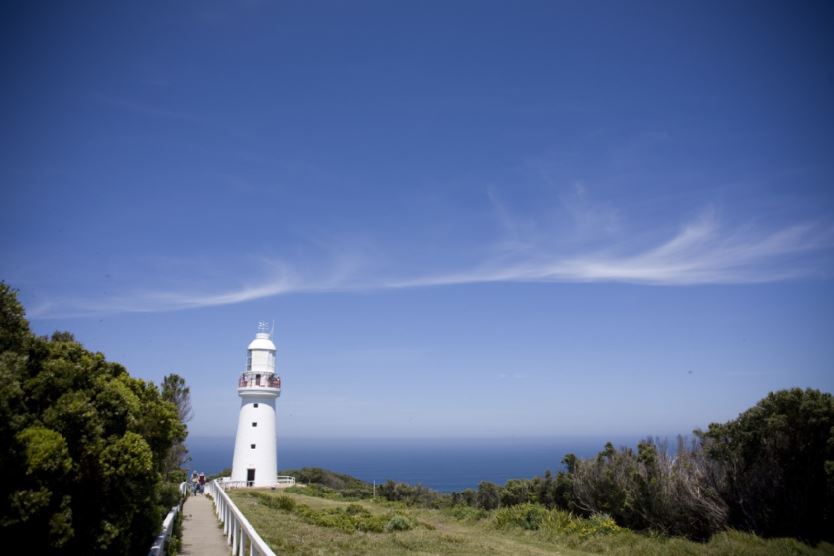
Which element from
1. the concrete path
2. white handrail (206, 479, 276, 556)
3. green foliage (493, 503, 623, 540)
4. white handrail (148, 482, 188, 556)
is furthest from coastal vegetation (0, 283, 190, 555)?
green foliage (493, 503, 623, 540)

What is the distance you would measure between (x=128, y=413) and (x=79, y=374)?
88 centimetres

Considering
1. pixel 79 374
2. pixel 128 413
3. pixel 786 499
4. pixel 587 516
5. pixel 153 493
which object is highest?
pixel 79 374

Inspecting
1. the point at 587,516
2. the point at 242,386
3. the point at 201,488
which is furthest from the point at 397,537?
the point at 242,386

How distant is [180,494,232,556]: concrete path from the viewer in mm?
11055

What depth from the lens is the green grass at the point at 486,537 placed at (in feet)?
42.3

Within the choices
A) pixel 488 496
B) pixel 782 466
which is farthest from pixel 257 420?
pixel 782 466

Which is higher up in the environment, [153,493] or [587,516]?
[153,493]

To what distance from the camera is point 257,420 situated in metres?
34.7

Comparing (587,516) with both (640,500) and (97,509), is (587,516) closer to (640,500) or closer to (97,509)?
(640,500)

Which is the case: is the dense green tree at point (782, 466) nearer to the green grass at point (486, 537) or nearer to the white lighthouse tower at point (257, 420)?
the green grass at point (486, 537)

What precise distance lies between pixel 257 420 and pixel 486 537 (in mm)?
21298

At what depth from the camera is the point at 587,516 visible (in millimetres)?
20734

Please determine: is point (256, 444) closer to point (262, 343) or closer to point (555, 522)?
point (262, 343)

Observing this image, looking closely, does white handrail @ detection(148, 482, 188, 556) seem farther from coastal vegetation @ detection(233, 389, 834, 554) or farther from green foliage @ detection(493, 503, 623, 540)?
green foliage @ detection(493, 503, 623, 540)
